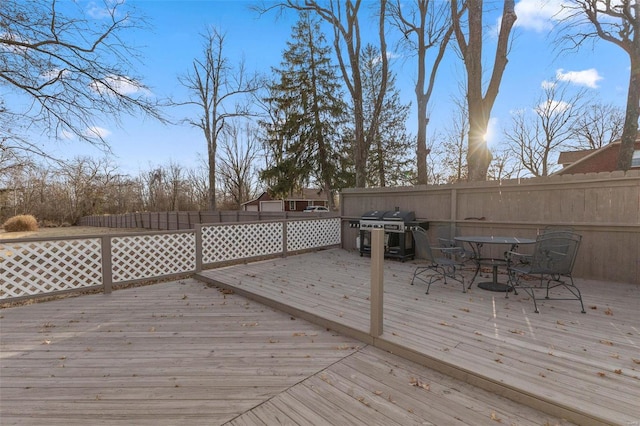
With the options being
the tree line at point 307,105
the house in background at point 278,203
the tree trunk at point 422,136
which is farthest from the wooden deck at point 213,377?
the house in background at point 278,203

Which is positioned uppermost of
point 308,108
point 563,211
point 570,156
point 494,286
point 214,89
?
point 214,89

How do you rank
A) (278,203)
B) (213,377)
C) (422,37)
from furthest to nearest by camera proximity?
(278,203) < (422,37) < (213,377)

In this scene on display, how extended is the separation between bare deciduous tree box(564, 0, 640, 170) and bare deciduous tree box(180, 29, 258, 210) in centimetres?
1251

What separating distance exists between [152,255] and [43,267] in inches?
52.1

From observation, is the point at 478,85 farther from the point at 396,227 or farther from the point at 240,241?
the point at 240,241

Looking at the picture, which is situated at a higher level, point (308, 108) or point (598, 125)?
point (598, 125)

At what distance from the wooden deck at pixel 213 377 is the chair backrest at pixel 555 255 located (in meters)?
2.15

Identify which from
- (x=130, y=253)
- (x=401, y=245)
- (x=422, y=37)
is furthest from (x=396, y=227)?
(x=422, y=37)

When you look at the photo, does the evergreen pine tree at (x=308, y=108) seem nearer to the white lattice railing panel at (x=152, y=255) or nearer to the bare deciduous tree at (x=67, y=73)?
the bare deciduous tree at (x=67, y=73)

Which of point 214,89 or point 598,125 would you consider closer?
point 214,89

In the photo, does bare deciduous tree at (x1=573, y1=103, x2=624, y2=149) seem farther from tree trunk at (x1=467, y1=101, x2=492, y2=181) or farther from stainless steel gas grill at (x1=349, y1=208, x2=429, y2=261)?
stainless steel gas grill at (x1=349, y1=208, x2=429, y2=261)

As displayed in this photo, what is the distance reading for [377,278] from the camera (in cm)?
258

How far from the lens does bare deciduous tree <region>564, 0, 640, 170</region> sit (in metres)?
6.99

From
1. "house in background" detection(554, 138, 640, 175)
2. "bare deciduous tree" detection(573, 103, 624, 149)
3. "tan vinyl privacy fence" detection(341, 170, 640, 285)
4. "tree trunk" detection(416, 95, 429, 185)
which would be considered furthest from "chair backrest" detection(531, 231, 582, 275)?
"bare deciduous tree" detection(573, 103, 624, 149)
